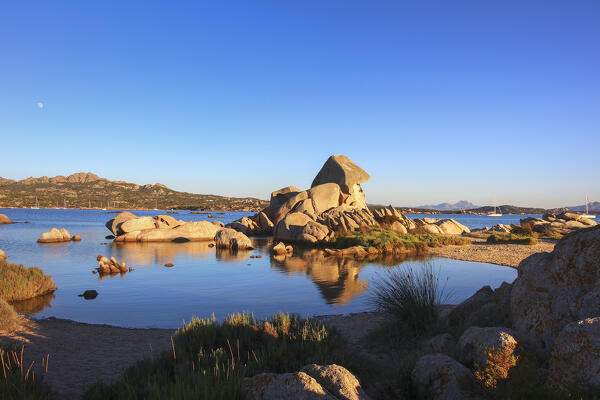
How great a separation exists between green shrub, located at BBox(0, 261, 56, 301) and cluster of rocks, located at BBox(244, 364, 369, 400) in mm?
12657

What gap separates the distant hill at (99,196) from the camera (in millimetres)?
130000

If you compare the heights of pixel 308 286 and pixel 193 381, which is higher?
pixel 193 381

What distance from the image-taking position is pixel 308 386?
12.0 feet

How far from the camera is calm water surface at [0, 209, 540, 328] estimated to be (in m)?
11.9

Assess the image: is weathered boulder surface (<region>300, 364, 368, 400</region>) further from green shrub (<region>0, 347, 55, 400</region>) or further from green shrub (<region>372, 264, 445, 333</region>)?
green shrub (<region>372, 264, 445, 333</region>)

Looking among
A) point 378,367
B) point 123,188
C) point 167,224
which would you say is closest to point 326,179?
point 167,224

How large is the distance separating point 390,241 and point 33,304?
21.5 m

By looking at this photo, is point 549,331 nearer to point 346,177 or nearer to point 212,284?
point 212,284

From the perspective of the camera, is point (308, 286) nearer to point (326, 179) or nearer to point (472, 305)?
point (472, 305)

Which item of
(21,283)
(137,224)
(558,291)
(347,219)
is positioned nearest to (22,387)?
(558,291)

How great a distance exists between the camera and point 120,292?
14555mm

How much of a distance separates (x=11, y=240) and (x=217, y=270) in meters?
25.3

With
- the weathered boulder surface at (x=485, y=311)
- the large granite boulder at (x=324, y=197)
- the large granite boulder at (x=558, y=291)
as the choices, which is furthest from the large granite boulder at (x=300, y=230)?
the large granite boulder at (x=558, y=291)

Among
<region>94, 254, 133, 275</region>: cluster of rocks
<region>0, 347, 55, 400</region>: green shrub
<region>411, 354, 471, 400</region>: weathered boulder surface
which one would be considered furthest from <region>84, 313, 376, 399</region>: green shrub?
<region>94, 254, 133, 275</region>: cluster of rocks
